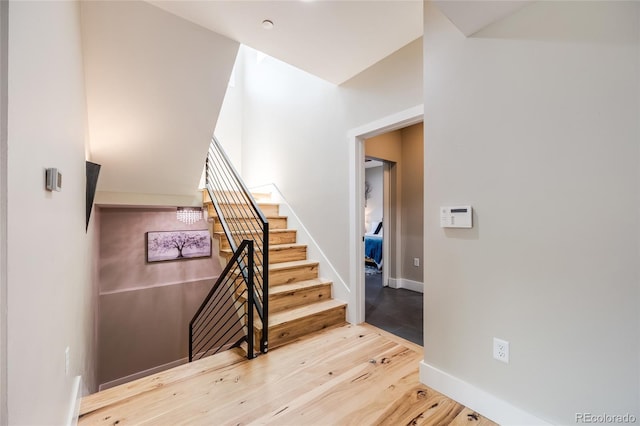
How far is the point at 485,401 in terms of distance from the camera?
152 centimetres

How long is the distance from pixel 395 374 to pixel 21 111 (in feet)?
7.35

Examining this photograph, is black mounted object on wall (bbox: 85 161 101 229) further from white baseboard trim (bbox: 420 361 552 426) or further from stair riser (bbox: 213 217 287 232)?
white baseboard trim (bbox: 420 361 552 426)

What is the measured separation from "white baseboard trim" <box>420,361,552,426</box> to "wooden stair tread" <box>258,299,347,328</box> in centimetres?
109

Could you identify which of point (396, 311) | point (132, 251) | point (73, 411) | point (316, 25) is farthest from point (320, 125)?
point (132, 251)

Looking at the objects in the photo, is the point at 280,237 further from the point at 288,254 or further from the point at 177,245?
the point at 177,245

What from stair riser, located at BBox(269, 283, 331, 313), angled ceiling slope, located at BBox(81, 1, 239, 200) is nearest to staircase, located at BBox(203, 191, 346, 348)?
stair riser, located at BBox(269, 283, 331, 313)

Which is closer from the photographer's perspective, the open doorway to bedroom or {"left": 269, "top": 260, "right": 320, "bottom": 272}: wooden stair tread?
{"left": 269, "top": 260, "right": 320, "bottom": 272}: wooden stair tread

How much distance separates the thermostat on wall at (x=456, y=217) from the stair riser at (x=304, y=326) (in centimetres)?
149

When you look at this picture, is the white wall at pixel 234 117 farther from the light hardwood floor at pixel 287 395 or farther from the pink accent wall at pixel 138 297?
the light hardwood floor at pixel 287 395

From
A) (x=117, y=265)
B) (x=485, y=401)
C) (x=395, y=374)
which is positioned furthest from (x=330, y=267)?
(x=117, y=265)

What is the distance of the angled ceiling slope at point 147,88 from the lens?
1942 millimetres

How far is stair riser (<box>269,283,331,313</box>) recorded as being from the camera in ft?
8.61

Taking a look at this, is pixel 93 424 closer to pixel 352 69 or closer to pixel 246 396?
pixel 246 396

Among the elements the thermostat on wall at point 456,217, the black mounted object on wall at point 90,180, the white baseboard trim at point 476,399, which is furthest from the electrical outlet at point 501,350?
the black mounted object on wall at point 90,180
